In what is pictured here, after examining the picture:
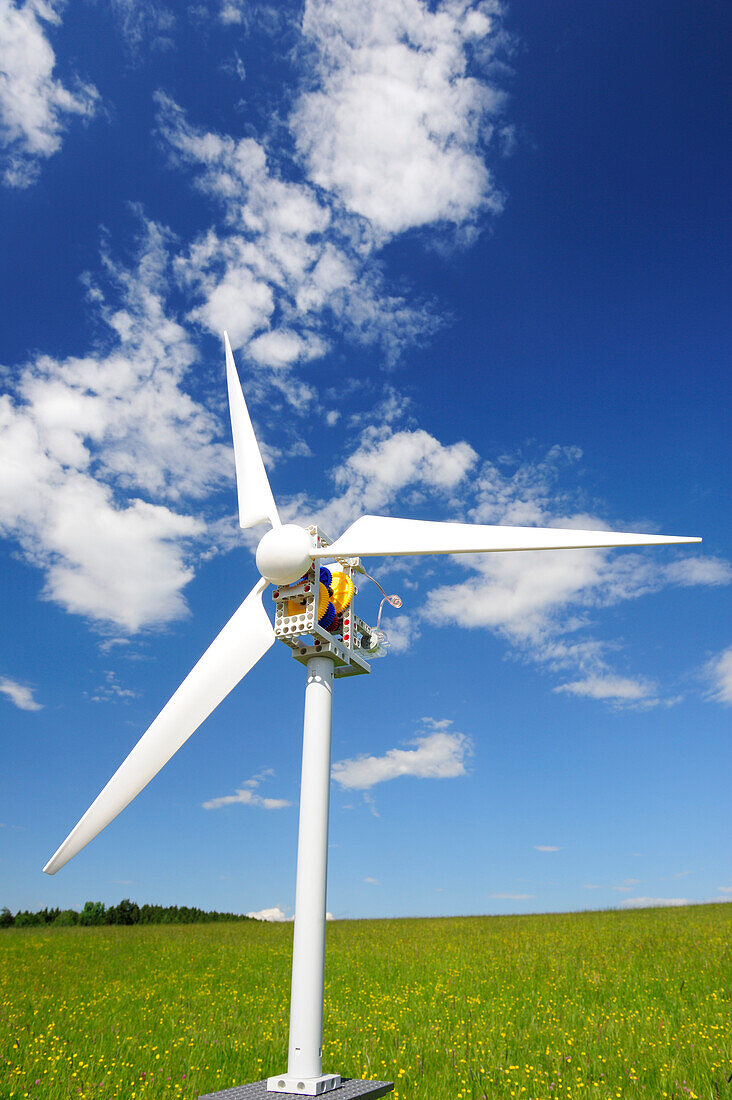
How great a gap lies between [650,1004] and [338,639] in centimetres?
1203

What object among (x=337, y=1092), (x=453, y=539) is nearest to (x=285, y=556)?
(x=453, y=539)

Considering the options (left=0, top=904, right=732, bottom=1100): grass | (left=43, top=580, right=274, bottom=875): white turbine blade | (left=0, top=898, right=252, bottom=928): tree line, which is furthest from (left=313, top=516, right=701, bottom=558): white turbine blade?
(left=0, top=898, right=252, bottom=928): tree line

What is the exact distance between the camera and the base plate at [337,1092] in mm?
8672

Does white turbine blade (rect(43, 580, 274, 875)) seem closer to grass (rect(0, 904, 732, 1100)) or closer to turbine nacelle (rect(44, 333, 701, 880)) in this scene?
turbine nacelle (rect(44, 333, 701, 880))

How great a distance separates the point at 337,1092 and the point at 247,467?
10.0m

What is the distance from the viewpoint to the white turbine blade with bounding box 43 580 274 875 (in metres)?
10.0

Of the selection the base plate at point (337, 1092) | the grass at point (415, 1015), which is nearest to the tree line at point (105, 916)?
the grass at point (415, 1015)

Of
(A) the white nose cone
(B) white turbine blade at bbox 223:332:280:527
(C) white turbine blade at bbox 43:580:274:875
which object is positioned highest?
(B) white turbine blade at bbox 223:332:280:527

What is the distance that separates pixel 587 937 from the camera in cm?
2356

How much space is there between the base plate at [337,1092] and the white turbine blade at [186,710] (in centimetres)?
374

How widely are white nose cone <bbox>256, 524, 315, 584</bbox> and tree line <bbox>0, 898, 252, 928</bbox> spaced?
3578 centimetres

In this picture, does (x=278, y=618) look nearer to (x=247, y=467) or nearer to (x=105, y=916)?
(x=247, y=467)

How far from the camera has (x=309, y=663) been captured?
1093 centimetres

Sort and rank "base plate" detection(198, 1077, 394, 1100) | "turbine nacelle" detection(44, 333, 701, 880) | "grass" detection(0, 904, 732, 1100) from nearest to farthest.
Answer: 1. "base plate" detection(198, 1077, 394, 1100)
2. "turbine nacelle" detection(44, 333, 701, 880)
3. "grass" detection(0, 904, 732, 1100)
